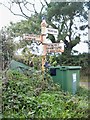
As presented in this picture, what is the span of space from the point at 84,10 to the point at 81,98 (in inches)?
30.7

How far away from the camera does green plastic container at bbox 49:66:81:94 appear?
98.0 inches

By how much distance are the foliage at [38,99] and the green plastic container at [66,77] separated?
5cm

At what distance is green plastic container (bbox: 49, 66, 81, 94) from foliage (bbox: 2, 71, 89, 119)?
5cm

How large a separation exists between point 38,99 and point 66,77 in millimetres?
378

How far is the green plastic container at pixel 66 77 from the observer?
2.49 metres

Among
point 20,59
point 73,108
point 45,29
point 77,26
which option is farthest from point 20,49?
point 73,108

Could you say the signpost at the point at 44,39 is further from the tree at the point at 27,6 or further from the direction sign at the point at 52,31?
the tree at the point at 27,6

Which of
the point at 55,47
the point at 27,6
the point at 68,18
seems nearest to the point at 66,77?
the point at 55,47

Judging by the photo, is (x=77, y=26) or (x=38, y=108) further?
(x=77, y=26)

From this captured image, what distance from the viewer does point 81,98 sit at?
7.97ft

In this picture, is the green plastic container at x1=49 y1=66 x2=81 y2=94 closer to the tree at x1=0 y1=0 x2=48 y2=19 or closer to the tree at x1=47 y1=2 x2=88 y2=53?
the tree at x1=47 y1=2 x2=88 y2=53

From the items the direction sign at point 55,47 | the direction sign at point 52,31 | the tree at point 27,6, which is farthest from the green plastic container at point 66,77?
the tree at point 27,6

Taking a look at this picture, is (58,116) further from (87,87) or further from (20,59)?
(20,59)

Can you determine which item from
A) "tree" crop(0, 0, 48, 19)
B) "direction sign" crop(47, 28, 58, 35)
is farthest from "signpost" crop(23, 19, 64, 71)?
"tree" crop(0, 0, 48, 19)
